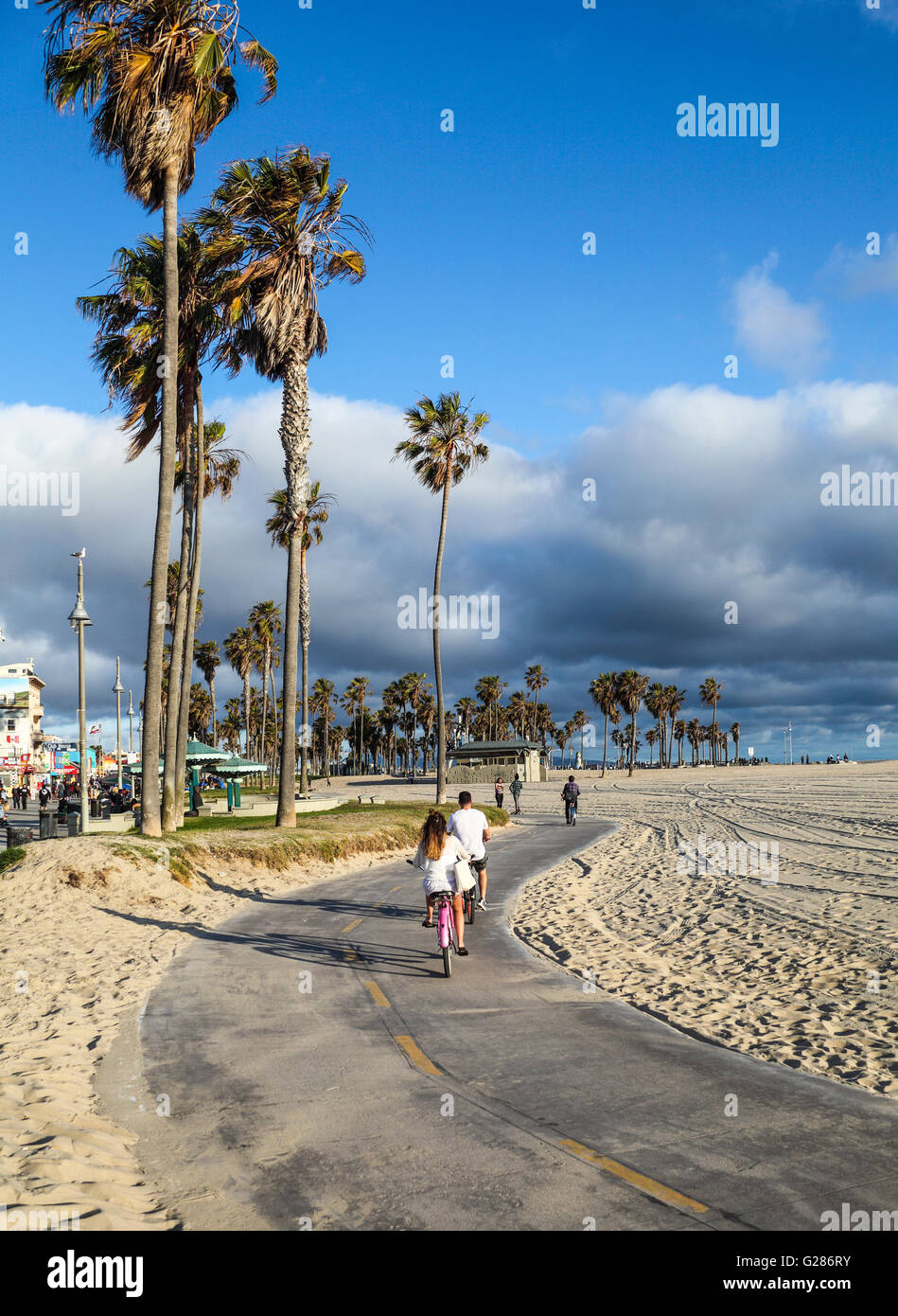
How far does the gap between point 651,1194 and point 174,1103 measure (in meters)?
3.57

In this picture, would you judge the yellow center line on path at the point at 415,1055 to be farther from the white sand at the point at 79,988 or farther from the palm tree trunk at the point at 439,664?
the palm tree trunk at the point at 439,664

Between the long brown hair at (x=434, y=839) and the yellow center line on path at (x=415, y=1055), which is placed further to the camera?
the long brown hair at (x=434, y=839)

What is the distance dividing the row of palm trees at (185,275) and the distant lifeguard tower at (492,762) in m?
71.0

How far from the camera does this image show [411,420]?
1740 inches

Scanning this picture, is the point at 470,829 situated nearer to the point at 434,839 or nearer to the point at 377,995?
the point at 434,839

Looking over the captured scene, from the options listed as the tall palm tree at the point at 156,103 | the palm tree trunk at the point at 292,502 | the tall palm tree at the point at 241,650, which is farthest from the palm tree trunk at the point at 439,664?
the tall palm tree at the point at 241,650

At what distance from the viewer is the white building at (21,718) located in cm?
10288

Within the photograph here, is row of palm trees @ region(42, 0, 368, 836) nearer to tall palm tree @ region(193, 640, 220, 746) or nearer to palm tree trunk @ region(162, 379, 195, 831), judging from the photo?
palm tree trunk @ region(162, 379, 195, 831)

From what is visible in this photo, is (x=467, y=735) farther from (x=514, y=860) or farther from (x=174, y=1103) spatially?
(x=174, y=1103)

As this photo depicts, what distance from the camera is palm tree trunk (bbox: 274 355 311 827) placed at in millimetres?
28031

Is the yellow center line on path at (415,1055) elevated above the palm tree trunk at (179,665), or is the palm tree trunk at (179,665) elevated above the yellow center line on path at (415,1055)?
the palm tree trunk at (179,665)

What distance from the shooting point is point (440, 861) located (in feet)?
39.2

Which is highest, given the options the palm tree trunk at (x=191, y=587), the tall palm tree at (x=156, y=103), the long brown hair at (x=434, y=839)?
the tall palm tree at (x=156, y=103)

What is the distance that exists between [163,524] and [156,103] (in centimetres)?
938
